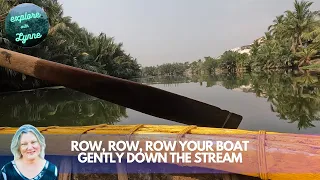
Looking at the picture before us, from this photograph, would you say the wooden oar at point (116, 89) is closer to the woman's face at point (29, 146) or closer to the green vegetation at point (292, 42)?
the woman's face at point (29, 146)

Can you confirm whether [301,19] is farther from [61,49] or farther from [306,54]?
[61,49]

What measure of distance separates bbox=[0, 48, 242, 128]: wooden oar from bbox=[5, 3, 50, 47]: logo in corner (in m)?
9.10

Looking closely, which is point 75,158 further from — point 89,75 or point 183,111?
point 183,111

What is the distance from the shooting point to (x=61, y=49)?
2277 cm

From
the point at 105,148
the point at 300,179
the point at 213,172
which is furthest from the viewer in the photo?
the point at 105,148

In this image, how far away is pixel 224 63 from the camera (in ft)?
223

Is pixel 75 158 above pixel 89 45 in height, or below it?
below

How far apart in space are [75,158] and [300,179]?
1.08 m

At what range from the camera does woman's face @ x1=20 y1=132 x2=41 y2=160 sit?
139cm

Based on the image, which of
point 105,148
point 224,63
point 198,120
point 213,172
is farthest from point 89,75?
point 224,63

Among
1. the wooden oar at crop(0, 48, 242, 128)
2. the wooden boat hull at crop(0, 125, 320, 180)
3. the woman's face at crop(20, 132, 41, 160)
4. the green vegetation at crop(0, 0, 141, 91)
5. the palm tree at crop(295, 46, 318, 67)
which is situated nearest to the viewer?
the wooden boat hull at crop(0, 125, 320, 180)

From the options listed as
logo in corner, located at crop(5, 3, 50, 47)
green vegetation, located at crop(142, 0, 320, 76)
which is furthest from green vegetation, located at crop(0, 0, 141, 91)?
green vegetation, located at crop(142, 0, 320, 76)

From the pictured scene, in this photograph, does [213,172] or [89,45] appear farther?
[89,45]

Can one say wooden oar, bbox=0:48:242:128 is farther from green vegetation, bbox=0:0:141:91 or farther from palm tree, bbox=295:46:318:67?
palm tree, bbox=295:46:318:67
